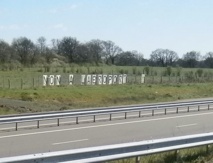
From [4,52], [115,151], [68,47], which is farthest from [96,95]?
[68,47]

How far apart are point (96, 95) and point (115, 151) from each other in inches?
1342

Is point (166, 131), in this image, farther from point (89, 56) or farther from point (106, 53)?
point (106, 53)

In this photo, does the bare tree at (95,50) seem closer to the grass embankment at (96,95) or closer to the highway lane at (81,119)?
the grass embankment at (96,95)

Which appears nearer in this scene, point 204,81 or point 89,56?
point 204,81

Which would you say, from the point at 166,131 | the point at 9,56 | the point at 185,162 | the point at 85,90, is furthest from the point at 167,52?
the point at 185,162

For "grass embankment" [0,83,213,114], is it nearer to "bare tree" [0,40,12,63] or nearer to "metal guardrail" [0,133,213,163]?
"metal guardrail" [0,133,213,163]

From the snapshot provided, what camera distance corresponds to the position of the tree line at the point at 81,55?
9719cm

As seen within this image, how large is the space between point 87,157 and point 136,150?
1.34 m

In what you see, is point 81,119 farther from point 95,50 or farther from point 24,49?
point 95,50

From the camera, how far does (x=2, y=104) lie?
104 feet

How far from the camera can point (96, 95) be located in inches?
1679

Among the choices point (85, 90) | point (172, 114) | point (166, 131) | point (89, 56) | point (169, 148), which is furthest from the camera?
point (89, 56)

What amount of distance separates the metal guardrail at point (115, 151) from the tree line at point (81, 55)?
75.3 metres

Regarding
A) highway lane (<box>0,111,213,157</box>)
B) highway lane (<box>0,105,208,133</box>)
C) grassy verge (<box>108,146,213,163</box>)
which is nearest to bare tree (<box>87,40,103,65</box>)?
highway lane (<box>0,105,208,133</box>)
